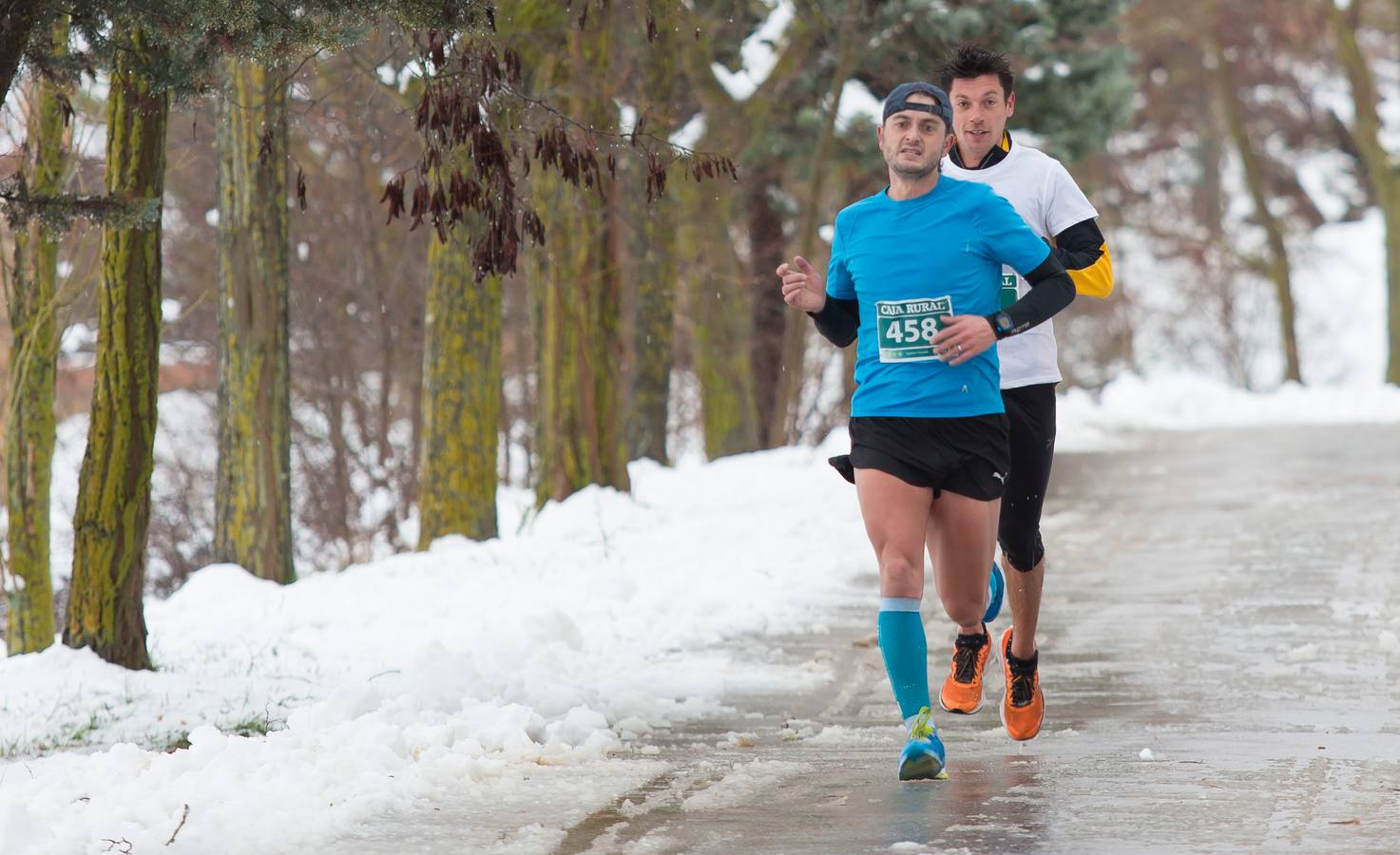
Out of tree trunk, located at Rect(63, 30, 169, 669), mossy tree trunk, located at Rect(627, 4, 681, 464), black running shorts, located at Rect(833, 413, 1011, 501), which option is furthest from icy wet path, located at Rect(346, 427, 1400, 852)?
mossy tree trunk, located at Rect(627, 4, 681, 464)

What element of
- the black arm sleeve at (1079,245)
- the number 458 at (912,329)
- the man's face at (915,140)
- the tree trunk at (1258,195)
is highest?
the tree trunk at (1258,195)

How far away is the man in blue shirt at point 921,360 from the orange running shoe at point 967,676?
2.14 feet

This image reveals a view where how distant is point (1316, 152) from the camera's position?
38531mm

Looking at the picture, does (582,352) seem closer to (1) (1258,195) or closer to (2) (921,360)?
(2) (921,360)

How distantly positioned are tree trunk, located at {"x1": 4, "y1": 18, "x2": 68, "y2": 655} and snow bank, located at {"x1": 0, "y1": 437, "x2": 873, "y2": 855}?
0.78 meters

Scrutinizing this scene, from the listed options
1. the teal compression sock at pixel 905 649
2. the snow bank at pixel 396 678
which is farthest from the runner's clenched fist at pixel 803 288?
the snow bank at pixel 396 678

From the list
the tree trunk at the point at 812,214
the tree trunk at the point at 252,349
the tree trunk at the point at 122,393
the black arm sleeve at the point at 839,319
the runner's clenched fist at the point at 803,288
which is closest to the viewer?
the runner's clenched fist at the point at 803,288

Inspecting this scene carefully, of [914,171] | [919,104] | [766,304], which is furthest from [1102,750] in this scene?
[766,304]

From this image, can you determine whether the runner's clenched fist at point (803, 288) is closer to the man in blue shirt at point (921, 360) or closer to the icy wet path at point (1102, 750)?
the man in blue shirt at point (921, 360)

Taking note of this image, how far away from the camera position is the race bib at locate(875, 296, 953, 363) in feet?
18.8

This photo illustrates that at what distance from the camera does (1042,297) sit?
5.84 metres

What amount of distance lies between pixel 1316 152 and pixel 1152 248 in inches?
171

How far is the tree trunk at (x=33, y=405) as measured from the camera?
398 inches

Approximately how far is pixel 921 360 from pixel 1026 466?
0.89 metres
